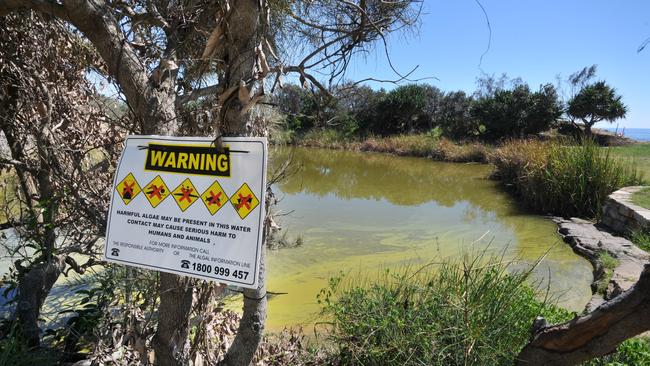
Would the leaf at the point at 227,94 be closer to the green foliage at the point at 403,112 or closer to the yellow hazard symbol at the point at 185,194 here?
the yellow hazard symbol at the point at 185,194

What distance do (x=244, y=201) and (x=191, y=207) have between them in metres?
0.18

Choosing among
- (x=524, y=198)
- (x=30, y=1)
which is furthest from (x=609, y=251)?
(x=30, y=1)

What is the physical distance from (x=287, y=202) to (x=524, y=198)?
5.06 m

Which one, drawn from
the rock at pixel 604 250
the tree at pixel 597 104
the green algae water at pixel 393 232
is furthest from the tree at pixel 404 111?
the rock at pixel 604 250

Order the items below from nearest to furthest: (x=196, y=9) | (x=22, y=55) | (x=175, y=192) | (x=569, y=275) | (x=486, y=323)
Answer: (x=175, y=192) < (x=196, y=9) < (x=486, y=323) < (x=22, y=55) < (x=569, y=275)

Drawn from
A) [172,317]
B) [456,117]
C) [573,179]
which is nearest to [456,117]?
[456,117]

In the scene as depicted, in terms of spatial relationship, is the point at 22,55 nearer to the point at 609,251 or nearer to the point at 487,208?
the point at 609,251

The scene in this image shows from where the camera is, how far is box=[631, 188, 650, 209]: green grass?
246 inches

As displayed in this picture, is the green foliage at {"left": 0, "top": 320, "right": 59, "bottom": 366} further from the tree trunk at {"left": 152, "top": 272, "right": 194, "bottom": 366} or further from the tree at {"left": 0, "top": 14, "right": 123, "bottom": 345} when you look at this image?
the tree trunk at {"left": 152, "top": 272, "right": 194, "bottom": 366}

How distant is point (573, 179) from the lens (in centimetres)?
800

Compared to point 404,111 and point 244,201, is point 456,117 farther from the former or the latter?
point 244,201

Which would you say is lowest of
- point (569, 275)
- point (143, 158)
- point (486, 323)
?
point (569, 275)

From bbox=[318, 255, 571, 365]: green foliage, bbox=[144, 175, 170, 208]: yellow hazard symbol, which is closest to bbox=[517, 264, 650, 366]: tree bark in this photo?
bbox=[318, 255, 571, 365]: green foliage

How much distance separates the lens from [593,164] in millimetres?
7762
